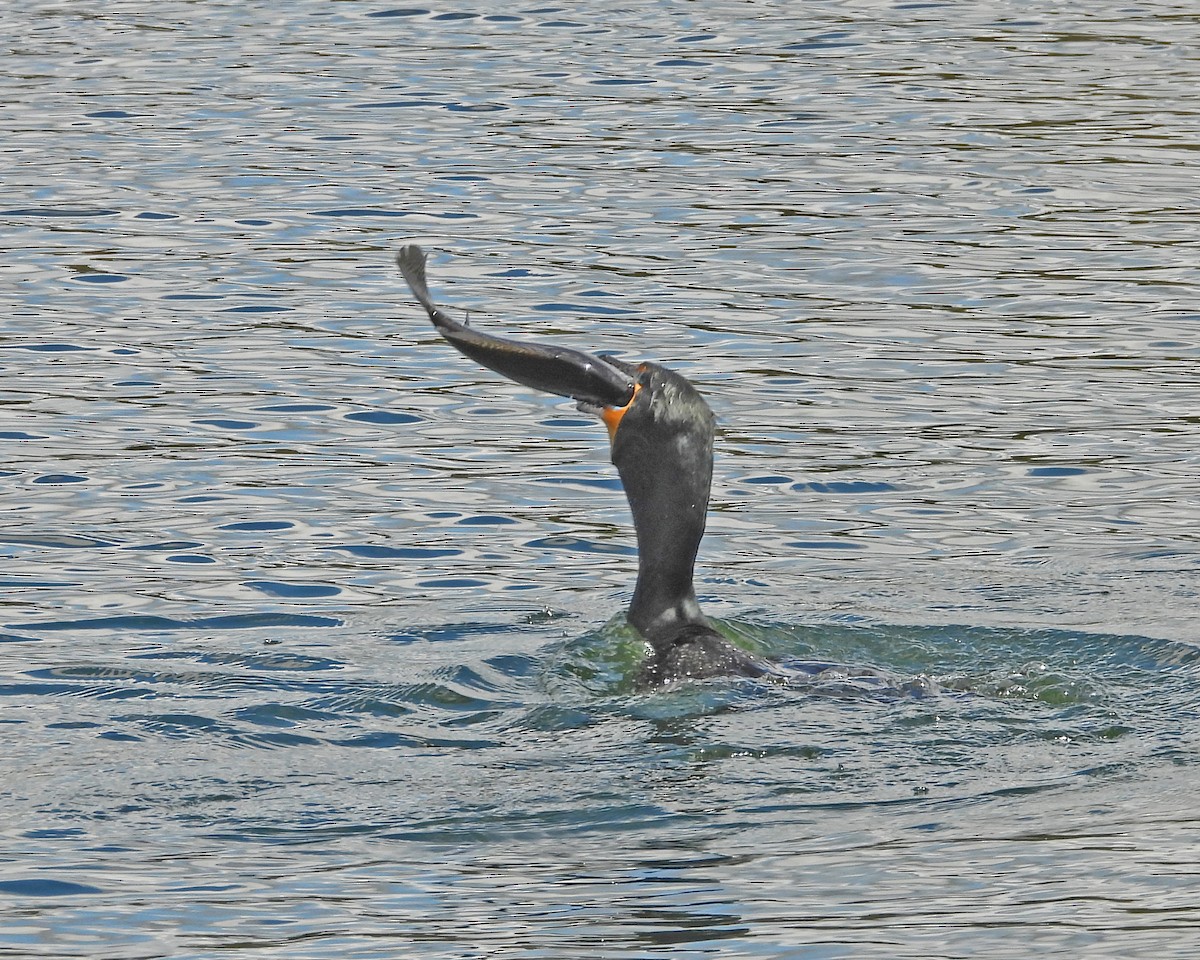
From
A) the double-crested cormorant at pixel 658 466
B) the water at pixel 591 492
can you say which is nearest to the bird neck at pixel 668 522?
the double-crested cormorant at pixel 658 466

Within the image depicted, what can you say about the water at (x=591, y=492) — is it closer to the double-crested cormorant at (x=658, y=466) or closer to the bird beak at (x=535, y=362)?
the double-crested cormorant at (x=658, y=466)

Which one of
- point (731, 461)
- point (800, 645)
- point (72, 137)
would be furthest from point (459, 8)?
point (800, 645)

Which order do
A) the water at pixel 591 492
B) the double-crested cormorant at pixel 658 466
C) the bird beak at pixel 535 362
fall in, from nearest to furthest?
1. the water at pixel 591 492
2. the bird beak at pixel 535 362
3. the double-crested cormorant at pixel 658 466

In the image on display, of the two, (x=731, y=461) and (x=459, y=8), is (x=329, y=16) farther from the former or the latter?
(x=731, y=461)

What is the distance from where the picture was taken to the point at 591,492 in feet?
36.9

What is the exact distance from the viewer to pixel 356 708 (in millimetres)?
8195

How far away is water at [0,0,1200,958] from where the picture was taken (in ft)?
21.7

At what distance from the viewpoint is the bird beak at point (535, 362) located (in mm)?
7887

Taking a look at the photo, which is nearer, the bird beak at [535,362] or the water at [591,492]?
the water at [591,492]

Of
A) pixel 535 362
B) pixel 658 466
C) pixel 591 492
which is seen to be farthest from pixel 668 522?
pixel 591 492

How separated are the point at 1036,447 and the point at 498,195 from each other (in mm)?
5997

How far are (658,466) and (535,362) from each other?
63 centimetres

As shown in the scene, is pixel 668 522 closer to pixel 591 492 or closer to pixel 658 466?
pixel 658 466

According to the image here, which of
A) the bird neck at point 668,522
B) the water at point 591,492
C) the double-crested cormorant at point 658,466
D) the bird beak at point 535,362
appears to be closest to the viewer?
the water at point 591,492
